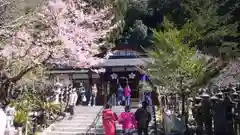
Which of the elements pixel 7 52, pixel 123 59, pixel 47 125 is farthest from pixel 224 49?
pixel 7 52

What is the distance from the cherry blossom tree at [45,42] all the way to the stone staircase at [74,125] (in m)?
2.67

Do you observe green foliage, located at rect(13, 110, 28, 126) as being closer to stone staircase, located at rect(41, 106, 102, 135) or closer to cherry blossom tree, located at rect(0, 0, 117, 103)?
stone staircase, located at rect(41, 106, 102, 135)

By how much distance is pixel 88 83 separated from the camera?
3275 cm

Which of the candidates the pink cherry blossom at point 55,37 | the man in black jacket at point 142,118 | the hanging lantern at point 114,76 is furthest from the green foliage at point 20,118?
the hanging lantern at point 114,76

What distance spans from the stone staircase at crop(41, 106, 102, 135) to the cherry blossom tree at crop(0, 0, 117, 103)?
8.76 feet

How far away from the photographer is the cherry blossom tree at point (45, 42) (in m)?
13.9

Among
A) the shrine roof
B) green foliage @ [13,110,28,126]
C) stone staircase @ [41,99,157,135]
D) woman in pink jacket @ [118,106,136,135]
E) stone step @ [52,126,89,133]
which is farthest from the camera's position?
the shrine roof

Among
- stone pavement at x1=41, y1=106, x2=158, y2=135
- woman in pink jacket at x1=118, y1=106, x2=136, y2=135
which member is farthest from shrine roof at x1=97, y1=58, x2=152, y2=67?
woman in pink jacket at x1=118, y1=106, x2=136, y2=135

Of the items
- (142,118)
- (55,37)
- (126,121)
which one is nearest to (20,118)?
(55,37)

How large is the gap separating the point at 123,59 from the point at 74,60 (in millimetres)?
14198

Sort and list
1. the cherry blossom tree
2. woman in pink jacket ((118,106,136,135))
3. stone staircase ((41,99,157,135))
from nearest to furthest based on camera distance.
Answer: the cherry blossom tree
woman in pink jacket ((118,106,136,135))
stone staircase ((41,99,157,135))

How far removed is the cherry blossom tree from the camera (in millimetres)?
13906

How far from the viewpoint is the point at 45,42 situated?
49.9ft

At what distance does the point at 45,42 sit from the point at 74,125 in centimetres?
448
